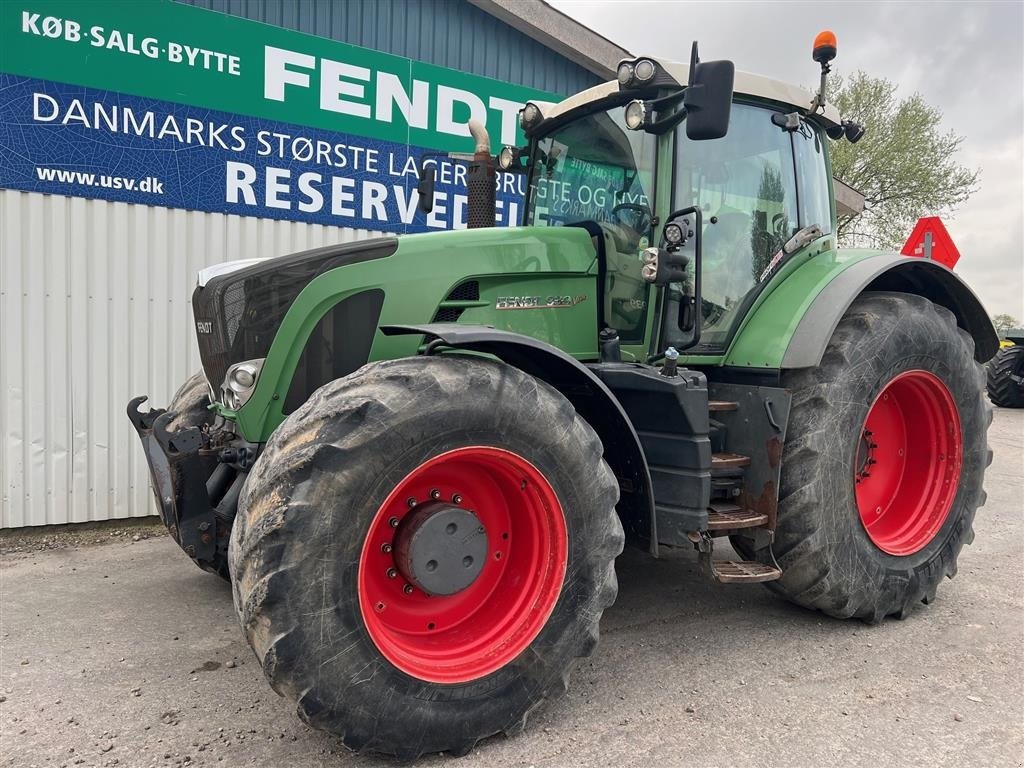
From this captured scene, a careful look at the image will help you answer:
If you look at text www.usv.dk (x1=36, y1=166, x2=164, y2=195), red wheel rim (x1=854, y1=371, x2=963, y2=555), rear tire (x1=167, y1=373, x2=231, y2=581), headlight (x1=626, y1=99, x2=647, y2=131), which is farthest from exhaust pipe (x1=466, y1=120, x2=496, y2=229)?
text www.usv.dk (x1=36, y1=166, x2=164, y2=195)

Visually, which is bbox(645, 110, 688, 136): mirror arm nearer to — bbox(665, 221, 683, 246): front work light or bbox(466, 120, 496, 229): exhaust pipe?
bbox(665, 221, 683, 246): front work light

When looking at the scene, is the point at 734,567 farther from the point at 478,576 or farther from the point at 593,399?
the point at 478,576

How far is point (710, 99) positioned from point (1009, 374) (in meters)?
15.2

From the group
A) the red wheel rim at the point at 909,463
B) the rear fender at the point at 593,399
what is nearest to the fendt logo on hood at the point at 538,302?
the rear fender at the point at 593,399

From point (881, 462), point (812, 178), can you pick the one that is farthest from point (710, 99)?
point (881, 462)

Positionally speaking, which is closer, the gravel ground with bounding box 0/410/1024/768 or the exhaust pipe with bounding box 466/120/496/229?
the gravel ground with bounding box 0/410/1024/768

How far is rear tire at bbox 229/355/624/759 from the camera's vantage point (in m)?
2.33

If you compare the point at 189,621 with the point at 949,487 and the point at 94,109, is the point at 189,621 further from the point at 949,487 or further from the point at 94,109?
the point at 949,487

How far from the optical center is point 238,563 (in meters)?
2.35

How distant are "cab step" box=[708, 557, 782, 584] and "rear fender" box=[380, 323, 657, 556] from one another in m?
0.35

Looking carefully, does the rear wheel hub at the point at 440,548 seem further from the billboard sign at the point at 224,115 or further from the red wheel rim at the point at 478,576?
the billboard sign at the point at 224,115

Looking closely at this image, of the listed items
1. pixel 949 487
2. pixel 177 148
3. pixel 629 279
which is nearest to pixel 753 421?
pixel 629 279

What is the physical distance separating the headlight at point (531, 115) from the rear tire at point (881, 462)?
6.25ft

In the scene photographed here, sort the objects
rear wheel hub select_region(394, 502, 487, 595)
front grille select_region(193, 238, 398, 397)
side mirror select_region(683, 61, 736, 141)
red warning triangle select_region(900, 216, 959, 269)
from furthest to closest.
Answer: red warning triangle select_region(900, 216, 959, 269), front grille select_region(193, 238, 398, 397), side mirror select_region(683, 61, 736, 141), rear wheel hub select_region(394, 502, 487, 595)
